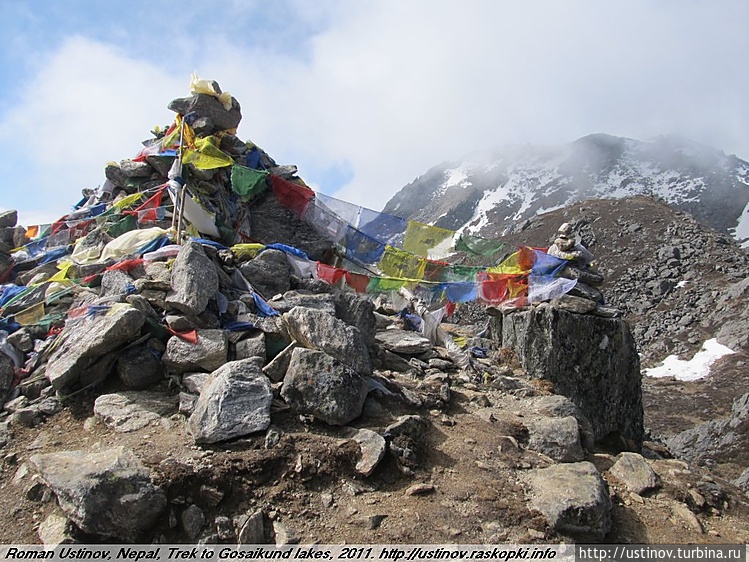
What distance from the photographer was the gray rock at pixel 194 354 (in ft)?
Result: 20.0

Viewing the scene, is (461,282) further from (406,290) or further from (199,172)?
(199,172)

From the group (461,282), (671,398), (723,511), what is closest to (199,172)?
(461,282)

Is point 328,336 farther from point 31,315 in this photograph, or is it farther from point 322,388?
point 31,315

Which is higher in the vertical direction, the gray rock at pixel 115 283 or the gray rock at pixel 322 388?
the gray rock at pixel 115 283

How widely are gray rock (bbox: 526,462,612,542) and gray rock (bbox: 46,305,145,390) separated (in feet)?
15.8

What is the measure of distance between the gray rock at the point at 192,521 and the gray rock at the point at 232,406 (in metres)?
0.70

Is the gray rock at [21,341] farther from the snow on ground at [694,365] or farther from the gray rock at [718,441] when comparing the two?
the snow on ground at [694,365]

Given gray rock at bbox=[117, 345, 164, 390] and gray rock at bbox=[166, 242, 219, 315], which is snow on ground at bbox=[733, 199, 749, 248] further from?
gray rock at bbox=[117, 345, 164, 390]

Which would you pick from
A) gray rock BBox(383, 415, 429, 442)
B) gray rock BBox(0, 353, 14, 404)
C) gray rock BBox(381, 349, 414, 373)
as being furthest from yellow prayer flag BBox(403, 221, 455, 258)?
gray rock BBox(0, 353, 14, 404)

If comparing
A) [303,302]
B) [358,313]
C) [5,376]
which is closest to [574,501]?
[358,313]

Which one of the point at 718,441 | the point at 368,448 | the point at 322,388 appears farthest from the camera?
the point at 718,441

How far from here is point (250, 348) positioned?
6352 mm

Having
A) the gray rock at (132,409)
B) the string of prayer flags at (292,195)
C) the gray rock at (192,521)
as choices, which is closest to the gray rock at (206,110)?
the string of prayer flags at (292,195)

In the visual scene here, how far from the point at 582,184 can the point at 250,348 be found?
10609cm
